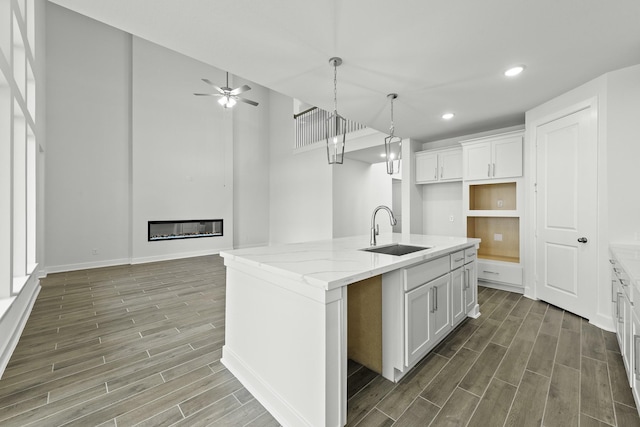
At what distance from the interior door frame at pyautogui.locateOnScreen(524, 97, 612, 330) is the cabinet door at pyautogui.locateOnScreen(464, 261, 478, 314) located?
3.85 feet

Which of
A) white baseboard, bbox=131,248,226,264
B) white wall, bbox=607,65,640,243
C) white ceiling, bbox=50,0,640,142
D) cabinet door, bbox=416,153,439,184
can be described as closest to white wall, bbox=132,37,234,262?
white baseboard, bbox=131,248,226,264

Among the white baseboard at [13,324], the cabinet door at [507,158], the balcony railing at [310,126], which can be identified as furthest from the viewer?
the balcony railing at [310,126]

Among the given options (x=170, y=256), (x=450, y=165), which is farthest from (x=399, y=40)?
(x=170, y=256)

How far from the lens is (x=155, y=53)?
6.25 meters

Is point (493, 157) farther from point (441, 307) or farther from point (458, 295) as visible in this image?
point (441, 307)

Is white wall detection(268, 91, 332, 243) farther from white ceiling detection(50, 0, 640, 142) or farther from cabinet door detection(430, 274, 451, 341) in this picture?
cabinet door detection(430, 274, 451, 341)

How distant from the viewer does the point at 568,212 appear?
3094mm

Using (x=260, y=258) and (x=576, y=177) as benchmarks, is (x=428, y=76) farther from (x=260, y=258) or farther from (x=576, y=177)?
(x=260, y=258)

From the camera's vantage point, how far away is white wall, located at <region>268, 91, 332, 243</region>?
682cm

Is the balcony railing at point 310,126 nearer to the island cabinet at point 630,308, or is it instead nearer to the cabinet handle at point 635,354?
the island cabinet at point 630,308

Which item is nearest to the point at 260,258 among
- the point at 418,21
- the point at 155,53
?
the point at 418,21

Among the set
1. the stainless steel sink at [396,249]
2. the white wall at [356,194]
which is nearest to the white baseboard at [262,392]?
the stainless steel sink at [396,249]

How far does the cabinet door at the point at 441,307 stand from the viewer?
7.32 ft

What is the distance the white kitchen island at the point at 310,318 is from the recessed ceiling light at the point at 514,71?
5.99 ft
